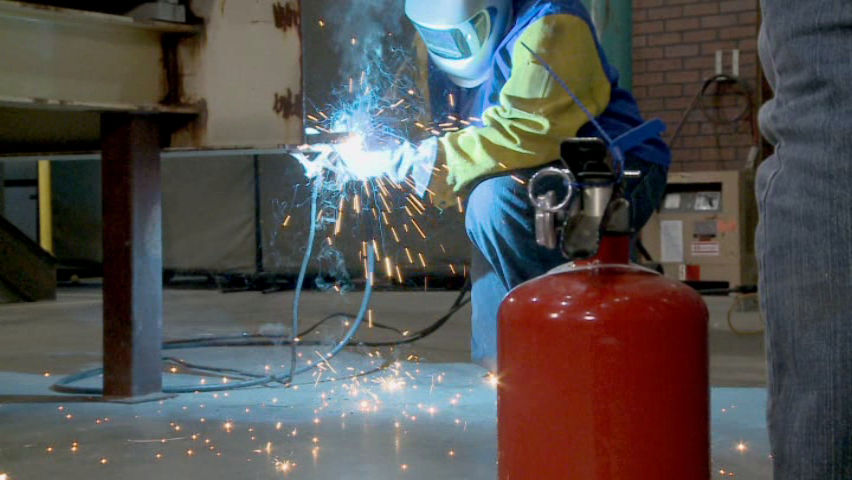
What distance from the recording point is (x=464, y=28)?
2332 mm

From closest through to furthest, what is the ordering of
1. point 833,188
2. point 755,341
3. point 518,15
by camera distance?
1. point 833,188
2. point 518,15
3. point 755,341

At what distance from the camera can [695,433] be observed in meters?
1.22

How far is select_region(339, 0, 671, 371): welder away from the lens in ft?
7.07

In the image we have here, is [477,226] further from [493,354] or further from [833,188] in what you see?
[833,188]

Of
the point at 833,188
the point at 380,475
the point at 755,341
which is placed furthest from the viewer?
the point at 755,341

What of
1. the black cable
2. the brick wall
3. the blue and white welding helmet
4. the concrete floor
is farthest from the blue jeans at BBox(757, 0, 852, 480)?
the brick wall

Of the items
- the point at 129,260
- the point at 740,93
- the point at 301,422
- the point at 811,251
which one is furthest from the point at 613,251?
the point at 740,93

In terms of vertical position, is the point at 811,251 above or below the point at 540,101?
below

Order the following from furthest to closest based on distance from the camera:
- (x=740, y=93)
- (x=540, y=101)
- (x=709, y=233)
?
(x=740, y=93) → (x=709, y=233) → (x=540, y=101)

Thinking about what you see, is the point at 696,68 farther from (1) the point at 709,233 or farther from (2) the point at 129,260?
(2) the point at 129,260

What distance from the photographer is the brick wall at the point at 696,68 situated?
22.1ft

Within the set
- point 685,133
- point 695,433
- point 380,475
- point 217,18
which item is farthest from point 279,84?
point 685,133

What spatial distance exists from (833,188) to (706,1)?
6264 millimetres

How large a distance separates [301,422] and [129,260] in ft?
1.93
